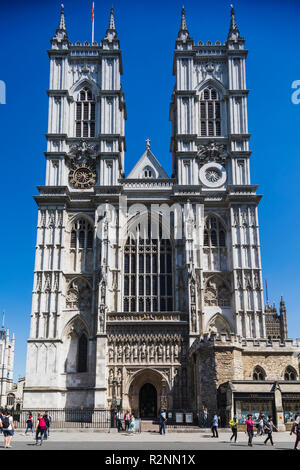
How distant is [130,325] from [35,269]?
383 inches

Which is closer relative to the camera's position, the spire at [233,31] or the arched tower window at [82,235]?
the arched tower window at [82,235]

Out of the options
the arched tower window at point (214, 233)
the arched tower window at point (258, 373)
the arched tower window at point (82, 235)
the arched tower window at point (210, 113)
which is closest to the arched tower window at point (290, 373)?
the arched tower window at point (258, 373)

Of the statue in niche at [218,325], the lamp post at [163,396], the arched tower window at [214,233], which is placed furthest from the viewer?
the arched tower window at [214,233]

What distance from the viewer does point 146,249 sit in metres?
46.0

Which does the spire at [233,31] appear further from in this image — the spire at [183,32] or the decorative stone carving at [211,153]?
the decorative stone carving at [211,153]

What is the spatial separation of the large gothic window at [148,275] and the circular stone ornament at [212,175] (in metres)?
6.85

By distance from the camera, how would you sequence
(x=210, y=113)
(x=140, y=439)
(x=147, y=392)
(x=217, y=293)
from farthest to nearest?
(x=210, y=113), (x=217, y=293), (x=147, y=392), (x=140, y=439)

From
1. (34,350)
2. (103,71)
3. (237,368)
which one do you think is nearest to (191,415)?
(237,368)

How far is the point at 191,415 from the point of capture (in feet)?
108

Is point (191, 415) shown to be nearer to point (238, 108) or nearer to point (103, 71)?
point (238, 108)

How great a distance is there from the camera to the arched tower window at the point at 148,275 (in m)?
44.3

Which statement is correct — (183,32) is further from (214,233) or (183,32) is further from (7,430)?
(7,430)

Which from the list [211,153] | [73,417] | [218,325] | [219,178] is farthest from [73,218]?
[73,417]
